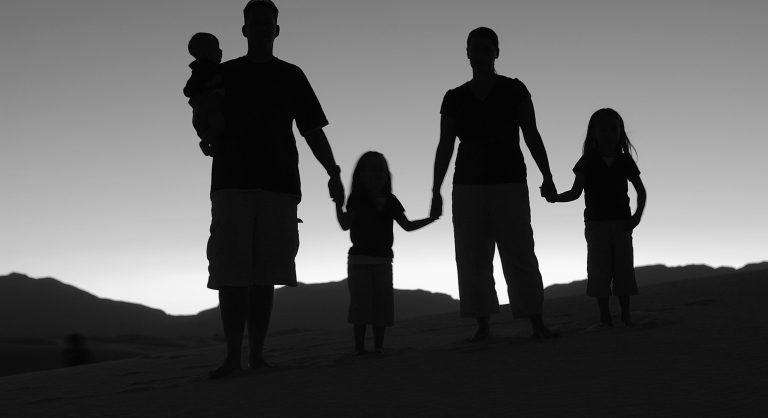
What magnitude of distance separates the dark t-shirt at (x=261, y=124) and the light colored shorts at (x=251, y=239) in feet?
0.25

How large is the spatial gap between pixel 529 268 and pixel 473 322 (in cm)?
328

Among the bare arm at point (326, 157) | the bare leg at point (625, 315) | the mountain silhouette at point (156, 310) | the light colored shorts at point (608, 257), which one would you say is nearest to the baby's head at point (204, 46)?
the bare arm at point (326, 157)

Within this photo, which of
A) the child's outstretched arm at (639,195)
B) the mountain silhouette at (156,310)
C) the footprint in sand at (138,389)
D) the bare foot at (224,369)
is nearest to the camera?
the footprint in sand at (138,389)

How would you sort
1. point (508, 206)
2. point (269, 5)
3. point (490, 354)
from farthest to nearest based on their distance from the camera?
point (508, 206)
point (269, 5)
point (490, 354)

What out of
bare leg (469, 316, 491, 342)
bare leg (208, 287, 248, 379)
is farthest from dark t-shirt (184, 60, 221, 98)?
bare leg (469, 316, 491, 342)

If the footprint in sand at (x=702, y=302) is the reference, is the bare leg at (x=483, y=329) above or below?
below

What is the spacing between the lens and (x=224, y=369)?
4156 mm

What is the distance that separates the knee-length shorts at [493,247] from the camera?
196 inches

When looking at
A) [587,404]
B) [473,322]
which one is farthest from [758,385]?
[473,322]

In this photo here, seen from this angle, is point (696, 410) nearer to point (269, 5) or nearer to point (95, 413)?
point (95, 413)

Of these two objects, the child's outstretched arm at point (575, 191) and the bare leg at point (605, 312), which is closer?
the bare leg at point (605, 312)

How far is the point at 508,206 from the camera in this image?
16.4ft

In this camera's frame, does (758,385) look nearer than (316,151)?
Yes

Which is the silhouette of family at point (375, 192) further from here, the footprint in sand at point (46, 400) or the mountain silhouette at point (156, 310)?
the mountain silhouette at point (156, 310)
